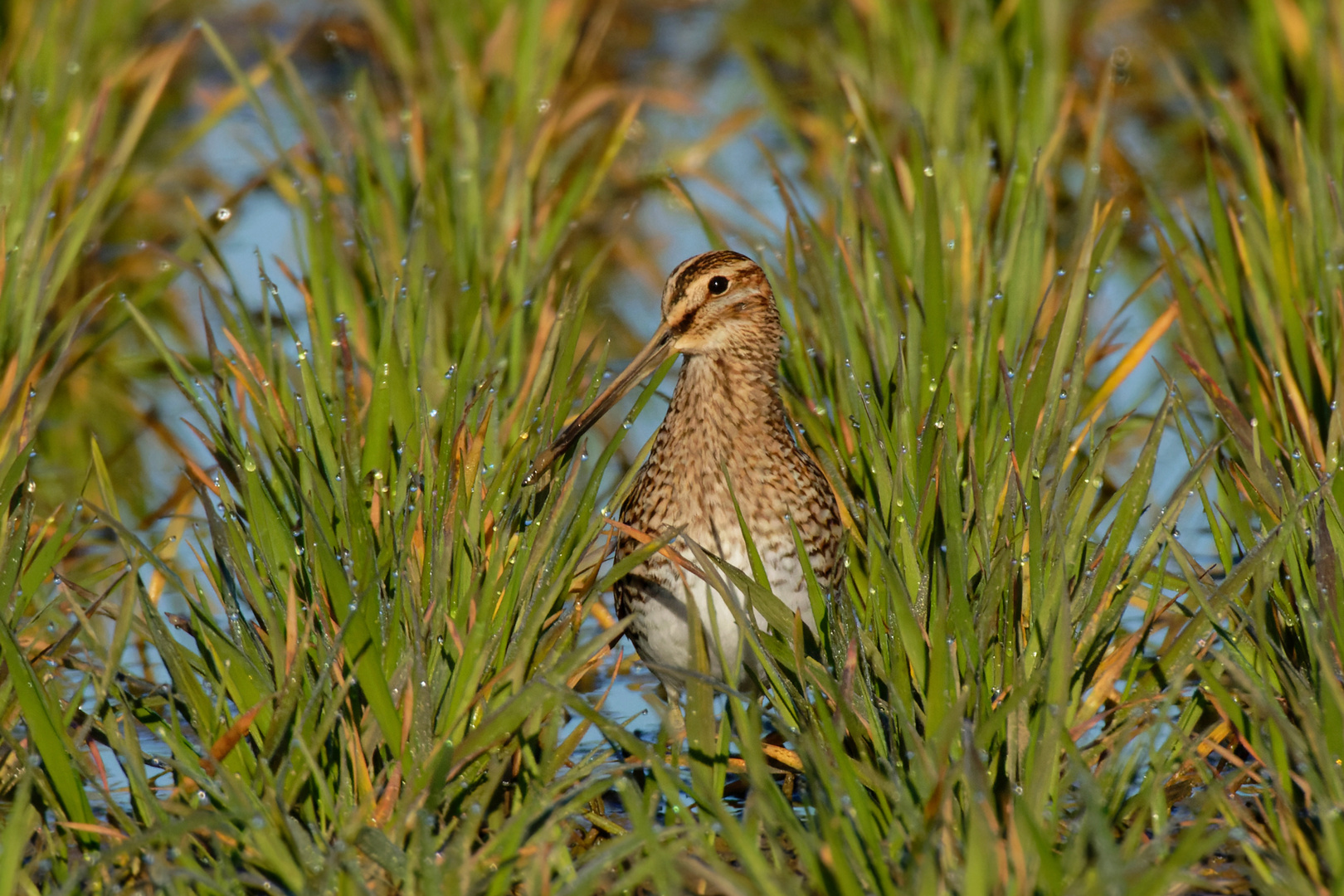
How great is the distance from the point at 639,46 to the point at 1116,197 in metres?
5.22

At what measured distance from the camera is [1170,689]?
285 centimetres

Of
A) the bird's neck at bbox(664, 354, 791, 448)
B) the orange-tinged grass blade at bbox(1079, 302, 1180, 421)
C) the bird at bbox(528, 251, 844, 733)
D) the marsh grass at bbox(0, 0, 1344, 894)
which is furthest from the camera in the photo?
the orange-tinged grass blade at bbox(1079, 302, 1180, 421)

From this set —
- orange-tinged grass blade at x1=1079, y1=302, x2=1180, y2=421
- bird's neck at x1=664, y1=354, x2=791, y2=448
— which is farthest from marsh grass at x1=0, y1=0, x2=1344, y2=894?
bird's neck at x1=664, y1=354, x2=791, y2=448

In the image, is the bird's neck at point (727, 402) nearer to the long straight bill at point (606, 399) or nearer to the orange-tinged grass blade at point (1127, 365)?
the long straight bill at point (606, 399)

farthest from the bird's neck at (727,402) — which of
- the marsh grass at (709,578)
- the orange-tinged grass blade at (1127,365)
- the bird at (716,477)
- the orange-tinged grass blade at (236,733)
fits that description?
the orange-tinged grass blade at (236,733)

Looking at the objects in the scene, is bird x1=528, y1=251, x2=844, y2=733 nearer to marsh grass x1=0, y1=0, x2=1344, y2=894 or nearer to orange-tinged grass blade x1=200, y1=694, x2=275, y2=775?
marsh grass x1=0, y1=0, x2=1344, y2=894

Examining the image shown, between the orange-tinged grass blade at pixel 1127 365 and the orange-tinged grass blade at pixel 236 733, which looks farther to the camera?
the orange-tinged grass blade at pixel 1127 365

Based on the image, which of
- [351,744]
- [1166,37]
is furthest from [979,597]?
[1166,37]

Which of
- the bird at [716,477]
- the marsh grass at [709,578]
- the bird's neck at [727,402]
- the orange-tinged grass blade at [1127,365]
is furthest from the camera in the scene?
the orange-tinged grass blade at [1127,365]

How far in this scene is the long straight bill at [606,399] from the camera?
336 centimetres

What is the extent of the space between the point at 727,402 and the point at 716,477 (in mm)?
189

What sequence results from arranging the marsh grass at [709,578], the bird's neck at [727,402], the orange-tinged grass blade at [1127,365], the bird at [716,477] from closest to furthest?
the marsh grass at [709,578], the bird at [716,477], the bird's neck at [727,402], the orange-tinged grass blade at [1127,365]

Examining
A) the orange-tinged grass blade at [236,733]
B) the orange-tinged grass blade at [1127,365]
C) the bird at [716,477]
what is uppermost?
the orange-tinged grass blade at [1127,365]

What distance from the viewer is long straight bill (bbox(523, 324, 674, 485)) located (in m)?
3.36
